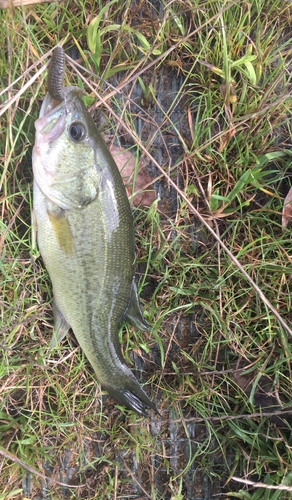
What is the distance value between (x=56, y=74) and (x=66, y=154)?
0.43m

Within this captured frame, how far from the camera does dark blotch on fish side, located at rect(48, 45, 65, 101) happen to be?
65.4 inches

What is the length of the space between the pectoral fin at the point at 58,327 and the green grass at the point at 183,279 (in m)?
0.07

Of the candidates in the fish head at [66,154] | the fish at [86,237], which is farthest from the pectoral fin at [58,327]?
the fish head at [66,154]

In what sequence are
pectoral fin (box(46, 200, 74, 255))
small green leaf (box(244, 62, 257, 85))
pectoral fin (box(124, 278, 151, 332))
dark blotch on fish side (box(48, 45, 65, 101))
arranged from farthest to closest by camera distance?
small green leaf (box(244, 62, 257, 85))
pectoral fin (box(124, 278, 151, 332))
pectoral fin (box(46, 200, 74, 255))
dark blotch on fish side (box(48, 45, 65, 101))

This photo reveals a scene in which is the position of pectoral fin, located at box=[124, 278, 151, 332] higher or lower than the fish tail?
higher

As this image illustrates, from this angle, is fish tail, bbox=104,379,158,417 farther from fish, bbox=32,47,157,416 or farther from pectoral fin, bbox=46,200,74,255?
pectoral fin, bbox=46,200,74,255

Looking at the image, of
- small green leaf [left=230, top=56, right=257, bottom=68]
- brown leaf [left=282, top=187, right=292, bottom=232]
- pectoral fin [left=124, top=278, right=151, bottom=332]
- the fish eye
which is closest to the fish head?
the fish eye

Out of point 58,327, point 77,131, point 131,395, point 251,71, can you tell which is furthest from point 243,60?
point 131,395

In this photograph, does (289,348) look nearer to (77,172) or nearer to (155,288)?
(155,288)

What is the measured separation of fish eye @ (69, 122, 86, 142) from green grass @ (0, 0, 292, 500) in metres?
0.45

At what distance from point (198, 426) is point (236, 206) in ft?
5.70

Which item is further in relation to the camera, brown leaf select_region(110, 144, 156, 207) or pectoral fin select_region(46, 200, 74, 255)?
brown leaf select_region(110, 144, 156, 207)

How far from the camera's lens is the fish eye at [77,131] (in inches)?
68.1

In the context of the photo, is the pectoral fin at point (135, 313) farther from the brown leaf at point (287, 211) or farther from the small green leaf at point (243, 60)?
the small green leaf at point (243, 60)
